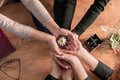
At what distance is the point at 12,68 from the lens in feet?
4.72

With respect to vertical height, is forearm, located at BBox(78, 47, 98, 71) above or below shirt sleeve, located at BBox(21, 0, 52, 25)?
below

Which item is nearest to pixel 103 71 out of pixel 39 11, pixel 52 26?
pixel 52 26

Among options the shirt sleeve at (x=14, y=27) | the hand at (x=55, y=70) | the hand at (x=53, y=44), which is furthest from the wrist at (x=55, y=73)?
the shirt sleeve at (x=14, y=27)

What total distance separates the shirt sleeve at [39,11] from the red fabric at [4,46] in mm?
228

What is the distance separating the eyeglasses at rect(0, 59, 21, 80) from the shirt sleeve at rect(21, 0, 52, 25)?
281 millimetres

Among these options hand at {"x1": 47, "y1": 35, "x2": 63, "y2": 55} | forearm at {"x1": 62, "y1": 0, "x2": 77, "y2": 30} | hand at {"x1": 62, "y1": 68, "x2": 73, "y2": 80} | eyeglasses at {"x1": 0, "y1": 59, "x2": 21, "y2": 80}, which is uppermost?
forearm at {"x1": 62, "y1": 0, "x2": 77, "y2": 30}

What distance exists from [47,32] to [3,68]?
313 mm

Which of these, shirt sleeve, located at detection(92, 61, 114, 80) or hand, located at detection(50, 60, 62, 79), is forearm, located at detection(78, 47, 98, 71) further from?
hand, located at detection(50, 60, 62, 79)

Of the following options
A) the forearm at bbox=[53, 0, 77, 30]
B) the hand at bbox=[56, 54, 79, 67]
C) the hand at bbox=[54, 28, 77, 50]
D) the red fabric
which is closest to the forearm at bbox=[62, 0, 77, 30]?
the forearm at bbox=[53, 0, 77, 30]

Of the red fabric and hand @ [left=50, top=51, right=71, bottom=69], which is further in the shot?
the red fabric

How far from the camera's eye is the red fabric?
4.75ft

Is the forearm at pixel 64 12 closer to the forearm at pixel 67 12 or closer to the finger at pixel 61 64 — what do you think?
the forearm at pixel 67 12

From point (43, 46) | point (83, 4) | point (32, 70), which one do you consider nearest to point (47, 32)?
point (43, 46)

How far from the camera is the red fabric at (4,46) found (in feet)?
4.75
